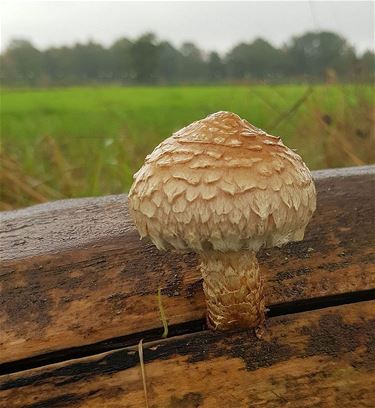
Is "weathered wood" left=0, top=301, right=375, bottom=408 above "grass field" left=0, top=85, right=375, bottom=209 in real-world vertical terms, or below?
below

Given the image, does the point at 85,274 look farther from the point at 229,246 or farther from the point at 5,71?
the point at 5,71

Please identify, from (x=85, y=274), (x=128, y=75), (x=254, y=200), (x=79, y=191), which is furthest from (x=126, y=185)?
(x=128, y=75)

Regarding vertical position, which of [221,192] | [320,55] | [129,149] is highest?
[320,55]

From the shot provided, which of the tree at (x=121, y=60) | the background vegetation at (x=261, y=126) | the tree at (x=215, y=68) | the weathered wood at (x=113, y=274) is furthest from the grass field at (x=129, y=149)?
the tree at (x=121, y=60)

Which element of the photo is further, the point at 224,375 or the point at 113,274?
the point at 113,274

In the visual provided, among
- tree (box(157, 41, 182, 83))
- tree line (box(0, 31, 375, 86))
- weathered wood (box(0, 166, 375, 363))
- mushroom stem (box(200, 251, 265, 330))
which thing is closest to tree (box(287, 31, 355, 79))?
tree line (box(0, 31, 375, 86))

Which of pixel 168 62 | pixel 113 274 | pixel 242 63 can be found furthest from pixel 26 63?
pixel 113 274

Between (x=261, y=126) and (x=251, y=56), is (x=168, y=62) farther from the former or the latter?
(x=261, y=126)

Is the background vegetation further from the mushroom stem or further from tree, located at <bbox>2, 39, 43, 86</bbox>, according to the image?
the mushroom stem
